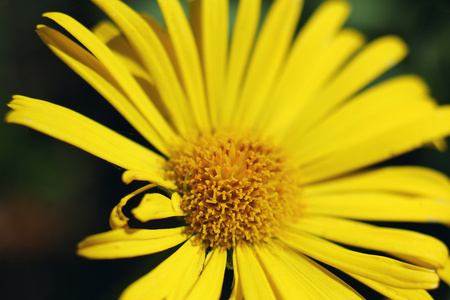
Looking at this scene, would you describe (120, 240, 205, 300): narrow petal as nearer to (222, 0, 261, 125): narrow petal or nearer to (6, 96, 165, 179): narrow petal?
(6, 96, 165, 179): narrow petal

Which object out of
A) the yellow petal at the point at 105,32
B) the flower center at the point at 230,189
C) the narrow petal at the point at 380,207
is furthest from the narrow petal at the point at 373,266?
the yellow petal at the point at 105,32

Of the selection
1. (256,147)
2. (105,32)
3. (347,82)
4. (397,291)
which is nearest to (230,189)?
(256,147)

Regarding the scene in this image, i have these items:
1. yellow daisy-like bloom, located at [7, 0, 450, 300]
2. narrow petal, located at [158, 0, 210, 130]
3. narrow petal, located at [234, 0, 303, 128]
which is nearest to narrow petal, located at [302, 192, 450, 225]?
yellow daisy-like bloom, located at [7, 0, 450, 300]

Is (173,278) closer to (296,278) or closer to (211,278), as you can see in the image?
(211,278)

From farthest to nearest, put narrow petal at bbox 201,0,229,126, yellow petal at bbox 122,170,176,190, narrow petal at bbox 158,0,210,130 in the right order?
narrow petal at bbox 201,0,229,126 < narrow petal at bbox 158,0,210,130 < yellow petal at bbox 122,170,176,190

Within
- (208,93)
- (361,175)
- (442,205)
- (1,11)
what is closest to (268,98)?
(208,93)

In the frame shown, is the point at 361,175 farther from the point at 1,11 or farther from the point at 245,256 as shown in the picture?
the point at 1,11
